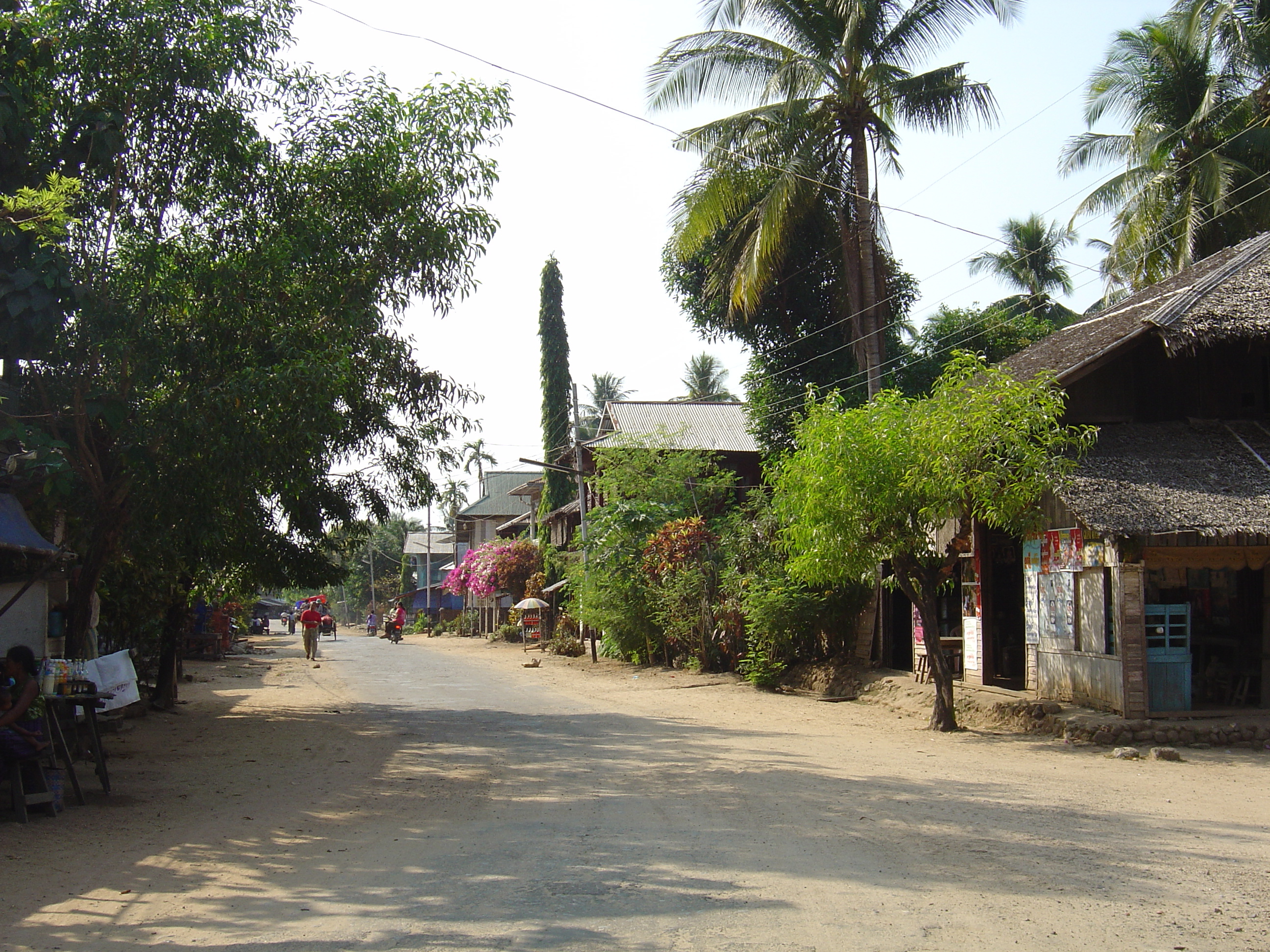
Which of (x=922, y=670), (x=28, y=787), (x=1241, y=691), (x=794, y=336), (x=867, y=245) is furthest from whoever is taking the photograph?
(x=794, y=336)

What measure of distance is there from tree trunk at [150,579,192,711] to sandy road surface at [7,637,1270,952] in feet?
9.03

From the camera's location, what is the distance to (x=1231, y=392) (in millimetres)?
15977

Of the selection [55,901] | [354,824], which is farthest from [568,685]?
[55,901]

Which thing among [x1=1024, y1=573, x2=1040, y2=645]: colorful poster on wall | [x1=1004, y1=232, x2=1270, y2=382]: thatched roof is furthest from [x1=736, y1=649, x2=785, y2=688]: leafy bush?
[x1=1004, y1=232, x2=1270, y2=382]: thatched roof

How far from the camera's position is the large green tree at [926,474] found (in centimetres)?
1288

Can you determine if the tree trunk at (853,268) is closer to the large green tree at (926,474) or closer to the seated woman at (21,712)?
the large green tree at (926,474)

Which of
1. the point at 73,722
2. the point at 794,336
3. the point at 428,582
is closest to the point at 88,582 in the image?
the point at 73,722

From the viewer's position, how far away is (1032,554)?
612 inches

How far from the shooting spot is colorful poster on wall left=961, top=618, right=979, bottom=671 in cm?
1692

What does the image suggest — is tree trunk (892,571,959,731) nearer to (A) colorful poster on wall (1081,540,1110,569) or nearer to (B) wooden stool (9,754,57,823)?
(A) colorful poster on wall (1081,540,1110,569)

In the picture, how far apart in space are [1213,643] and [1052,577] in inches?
94.8

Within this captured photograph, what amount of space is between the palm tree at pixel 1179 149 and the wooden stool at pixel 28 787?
80.3 feet

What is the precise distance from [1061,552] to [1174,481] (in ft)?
5.87

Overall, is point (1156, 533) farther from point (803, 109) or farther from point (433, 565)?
point (433, 565)
